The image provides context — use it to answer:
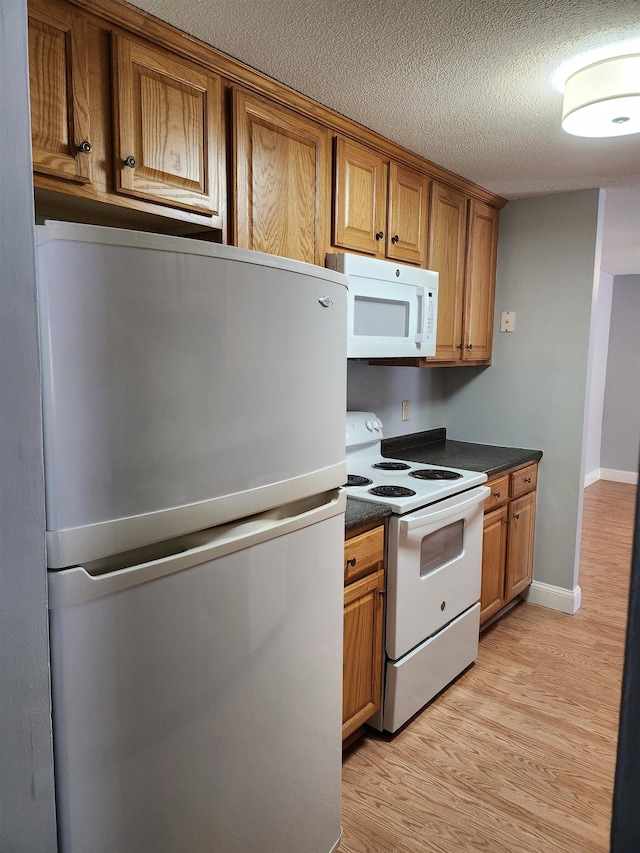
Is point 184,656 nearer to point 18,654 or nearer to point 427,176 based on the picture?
point 18,654

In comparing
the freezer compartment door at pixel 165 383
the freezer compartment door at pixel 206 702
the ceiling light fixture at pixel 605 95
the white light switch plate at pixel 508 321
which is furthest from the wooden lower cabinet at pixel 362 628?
the white light switch plate at pixel 508 321

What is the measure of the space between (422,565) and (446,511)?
23 centimetres

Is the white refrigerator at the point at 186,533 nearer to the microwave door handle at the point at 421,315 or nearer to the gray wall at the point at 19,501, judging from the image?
the gray wall at the point at 19,501

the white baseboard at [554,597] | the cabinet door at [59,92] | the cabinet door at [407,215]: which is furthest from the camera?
the white baseboard at [554,597]

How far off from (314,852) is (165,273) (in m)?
1.48

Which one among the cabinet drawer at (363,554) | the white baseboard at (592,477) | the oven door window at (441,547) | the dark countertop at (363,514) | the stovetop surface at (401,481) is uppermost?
the stovetop surface at (401,481)

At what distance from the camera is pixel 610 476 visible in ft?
21.3

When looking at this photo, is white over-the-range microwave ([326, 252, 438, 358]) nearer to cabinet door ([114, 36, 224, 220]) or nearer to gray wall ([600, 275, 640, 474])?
cabinet door ([114, 36, 224, 220])

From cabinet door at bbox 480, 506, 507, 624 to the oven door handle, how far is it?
11.1 inches

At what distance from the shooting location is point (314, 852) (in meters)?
1.53

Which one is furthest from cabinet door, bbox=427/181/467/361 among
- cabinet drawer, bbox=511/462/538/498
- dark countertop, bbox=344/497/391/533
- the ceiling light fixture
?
dark countertop, bbox=344/497/391/533

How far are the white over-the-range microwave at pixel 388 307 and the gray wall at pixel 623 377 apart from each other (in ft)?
14.3

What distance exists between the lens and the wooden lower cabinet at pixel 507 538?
2.88 meters

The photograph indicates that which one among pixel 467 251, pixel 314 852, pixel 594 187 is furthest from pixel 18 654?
pixel 594 187
